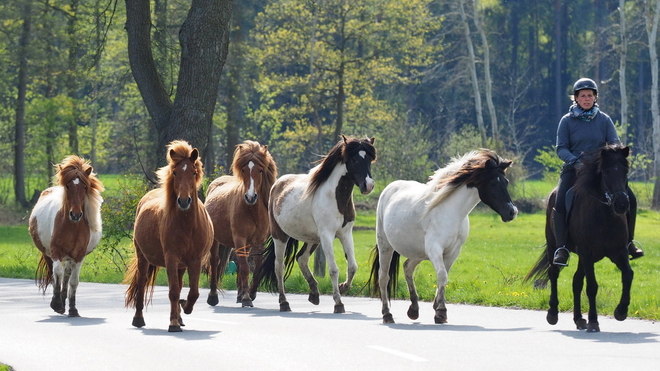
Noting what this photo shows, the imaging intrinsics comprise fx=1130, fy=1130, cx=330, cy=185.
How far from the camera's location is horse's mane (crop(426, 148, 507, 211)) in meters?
12.7

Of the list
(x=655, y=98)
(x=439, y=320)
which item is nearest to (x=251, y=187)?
(x=439, y=320)

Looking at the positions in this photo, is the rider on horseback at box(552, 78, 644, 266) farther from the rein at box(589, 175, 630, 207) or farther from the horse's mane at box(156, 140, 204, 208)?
the horse's mane at box(156, 140, 204, 208)

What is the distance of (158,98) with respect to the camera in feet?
78.5

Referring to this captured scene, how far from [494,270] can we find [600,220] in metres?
12.1

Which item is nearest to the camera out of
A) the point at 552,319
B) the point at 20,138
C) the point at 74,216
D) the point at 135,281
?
the point at 552,319

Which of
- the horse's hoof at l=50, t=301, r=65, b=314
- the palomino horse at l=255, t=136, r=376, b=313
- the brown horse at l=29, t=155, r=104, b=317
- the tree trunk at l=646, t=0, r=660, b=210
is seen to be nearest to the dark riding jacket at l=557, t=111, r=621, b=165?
the palomino horse at l=255, t=136, r=376, b=313

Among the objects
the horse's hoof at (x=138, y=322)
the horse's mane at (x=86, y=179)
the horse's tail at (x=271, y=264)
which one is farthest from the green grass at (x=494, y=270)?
the horse's mane at (x=86, y=179)

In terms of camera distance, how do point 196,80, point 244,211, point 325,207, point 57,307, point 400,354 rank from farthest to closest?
point 196,80
point 244,211
point 325,207
point 57,307
point 400,354

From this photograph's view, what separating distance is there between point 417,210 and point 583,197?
2.03 m

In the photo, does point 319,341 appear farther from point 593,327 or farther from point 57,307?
point 57,307

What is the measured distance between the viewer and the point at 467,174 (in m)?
12.8

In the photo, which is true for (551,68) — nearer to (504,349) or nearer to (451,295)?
(451,295)

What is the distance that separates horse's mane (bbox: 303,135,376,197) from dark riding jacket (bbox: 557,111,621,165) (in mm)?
2713

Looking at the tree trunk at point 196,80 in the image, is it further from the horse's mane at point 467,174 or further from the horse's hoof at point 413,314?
the horse's hoof at point 413,314
